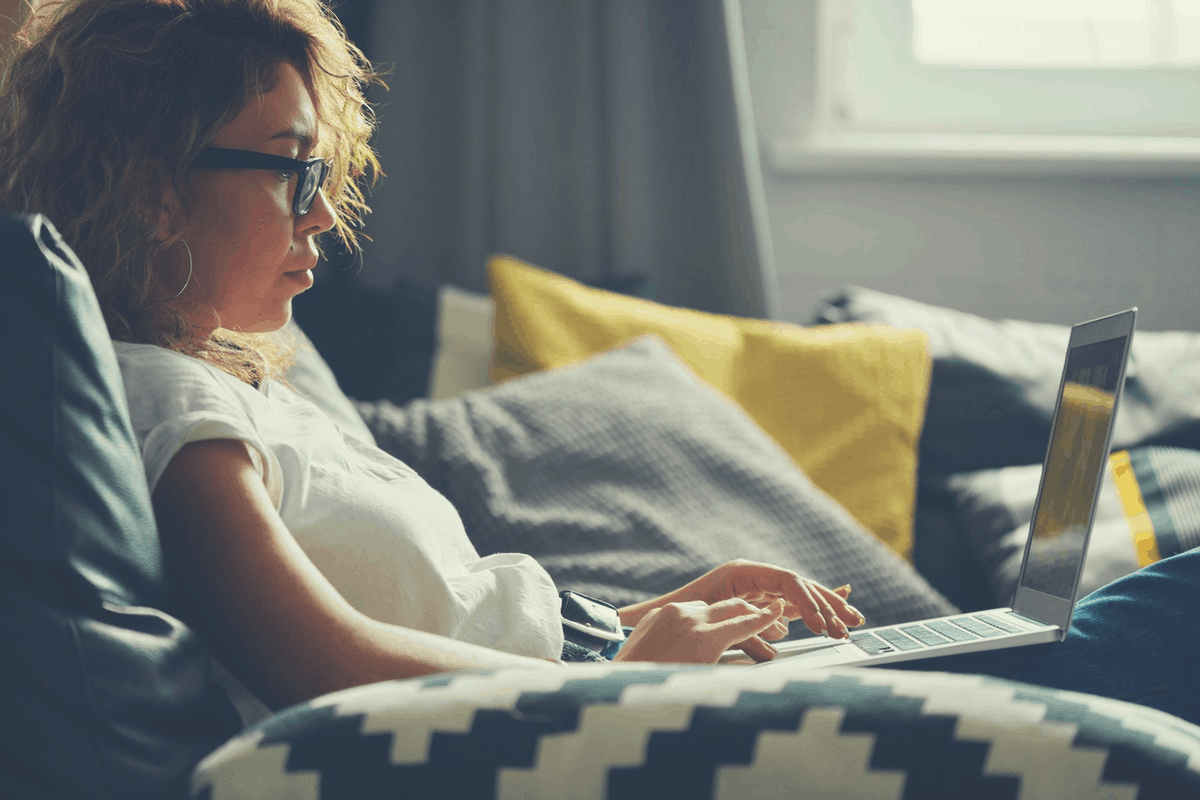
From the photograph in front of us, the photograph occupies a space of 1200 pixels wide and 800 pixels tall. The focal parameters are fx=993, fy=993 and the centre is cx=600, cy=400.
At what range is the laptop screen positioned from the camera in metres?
0.78

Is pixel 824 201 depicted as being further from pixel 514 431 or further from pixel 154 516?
pixel 154 516

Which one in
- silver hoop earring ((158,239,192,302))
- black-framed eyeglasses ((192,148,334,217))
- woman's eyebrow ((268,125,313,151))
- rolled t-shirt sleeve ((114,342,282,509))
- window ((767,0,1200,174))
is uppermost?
window ((767,0,1200,174))

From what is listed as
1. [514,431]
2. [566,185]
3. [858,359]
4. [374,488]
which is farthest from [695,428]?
[566,185]

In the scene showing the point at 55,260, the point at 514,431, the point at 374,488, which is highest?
the point at 55,260

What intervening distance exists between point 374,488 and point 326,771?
317 millimetres

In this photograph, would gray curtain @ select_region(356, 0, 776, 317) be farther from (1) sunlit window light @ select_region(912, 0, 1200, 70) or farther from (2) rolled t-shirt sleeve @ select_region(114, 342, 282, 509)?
(2) rolled t-shirt sleeve @ select_region(114, 342, 282, 509)

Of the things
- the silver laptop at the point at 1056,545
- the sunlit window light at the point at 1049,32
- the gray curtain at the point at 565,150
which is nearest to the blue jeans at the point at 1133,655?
the silver laptop at the point at 1056,545

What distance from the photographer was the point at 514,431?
1.32m

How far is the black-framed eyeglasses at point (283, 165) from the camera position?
0.71m

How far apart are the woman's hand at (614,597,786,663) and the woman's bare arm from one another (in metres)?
0.14

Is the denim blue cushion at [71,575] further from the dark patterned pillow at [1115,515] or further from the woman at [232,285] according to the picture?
the dark patterned pillow at [1115,515]

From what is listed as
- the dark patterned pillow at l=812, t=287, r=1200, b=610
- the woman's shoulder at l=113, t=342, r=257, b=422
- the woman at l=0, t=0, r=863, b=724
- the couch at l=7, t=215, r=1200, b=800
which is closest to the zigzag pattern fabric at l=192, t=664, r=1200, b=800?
the couch at l=7, t=215, r=1200, b=800

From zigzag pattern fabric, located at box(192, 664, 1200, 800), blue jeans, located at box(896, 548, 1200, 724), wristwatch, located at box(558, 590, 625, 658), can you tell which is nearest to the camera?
zigzag pattern fabric, located at box(192, 664, 1200, 800)

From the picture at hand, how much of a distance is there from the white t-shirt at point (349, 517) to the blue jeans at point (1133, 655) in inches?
11.4
